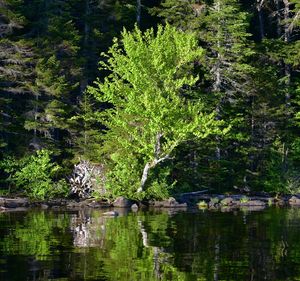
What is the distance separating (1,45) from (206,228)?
18865mm

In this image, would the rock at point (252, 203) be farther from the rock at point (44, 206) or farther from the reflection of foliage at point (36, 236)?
the reflection of foliage at point (36, 236)

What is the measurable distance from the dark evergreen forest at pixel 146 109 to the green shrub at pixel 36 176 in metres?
0.10

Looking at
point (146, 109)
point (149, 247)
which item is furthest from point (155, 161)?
point (149, 247)

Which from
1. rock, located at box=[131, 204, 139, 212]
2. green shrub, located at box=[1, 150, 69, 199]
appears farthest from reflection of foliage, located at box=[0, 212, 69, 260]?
green shrub, located at box=[1, 150, 69, 199]

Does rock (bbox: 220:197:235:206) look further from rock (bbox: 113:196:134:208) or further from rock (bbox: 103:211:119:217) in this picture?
rock (bbox: 103:211:119:217)

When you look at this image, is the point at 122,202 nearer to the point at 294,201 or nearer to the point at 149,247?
the point at 294,201

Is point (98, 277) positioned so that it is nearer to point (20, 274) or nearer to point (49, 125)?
point (20, 274)

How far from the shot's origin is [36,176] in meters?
38.6

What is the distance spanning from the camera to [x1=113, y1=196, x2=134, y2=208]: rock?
36.8 m

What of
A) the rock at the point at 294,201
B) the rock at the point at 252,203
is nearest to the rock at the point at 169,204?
the rock at the point at 252,203

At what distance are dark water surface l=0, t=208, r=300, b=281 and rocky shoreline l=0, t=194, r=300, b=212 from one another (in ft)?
14.0

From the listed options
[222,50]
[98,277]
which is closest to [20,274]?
[98,277]

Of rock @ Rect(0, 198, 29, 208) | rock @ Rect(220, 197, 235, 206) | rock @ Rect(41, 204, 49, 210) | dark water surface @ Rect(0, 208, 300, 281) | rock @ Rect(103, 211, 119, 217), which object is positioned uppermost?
rock @ Rect(220, 197, 235, 206)

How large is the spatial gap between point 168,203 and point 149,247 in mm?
15836
